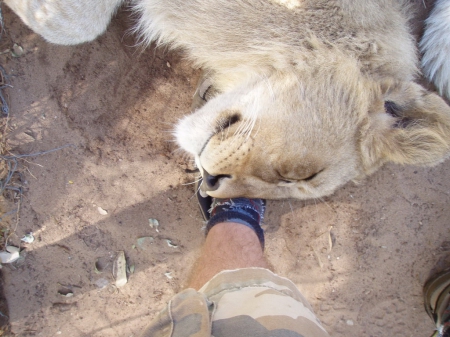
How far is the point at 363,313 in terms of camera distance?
359 cm

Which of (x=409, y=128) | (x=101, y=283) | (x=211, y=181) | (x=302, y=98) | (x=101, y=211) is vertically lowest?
(x=101, y=283)

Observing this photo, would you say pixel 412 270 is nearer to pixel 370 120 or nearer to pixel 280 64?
pixel 370 120

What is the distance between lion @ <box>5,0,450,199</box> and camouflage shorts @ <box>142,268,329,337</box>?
0.56m

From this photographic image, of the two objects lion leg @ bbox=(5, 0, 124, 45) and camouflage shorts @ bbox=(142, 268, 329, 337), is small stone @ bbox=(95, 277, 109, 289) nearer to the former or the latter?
camouflage shorts @ bbox=(142, 268, 329, 337)

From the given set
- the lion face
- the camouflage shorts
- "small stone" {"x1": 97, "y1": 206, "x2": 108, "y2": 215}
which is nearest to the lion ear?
the lion face

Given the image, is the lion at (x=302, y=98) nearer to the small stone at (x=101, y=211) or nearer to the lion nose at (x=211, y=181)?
the lion nose at (x=211, y=181)

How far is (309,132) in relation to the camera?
1979 mm

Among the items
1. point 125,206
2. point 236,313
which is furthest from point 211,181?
point 125,206

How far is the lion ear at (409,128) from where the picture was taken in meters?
2.15

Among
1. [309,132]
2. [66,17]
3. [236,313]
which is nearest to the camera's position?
[236,313]

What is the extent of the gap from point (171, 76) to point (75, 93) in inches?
31.9

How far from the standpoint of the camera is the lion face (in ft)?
6.54

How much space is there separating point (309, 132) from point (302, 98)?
208mm

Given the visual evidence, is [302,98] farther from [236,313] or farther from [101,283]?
[101,283]
